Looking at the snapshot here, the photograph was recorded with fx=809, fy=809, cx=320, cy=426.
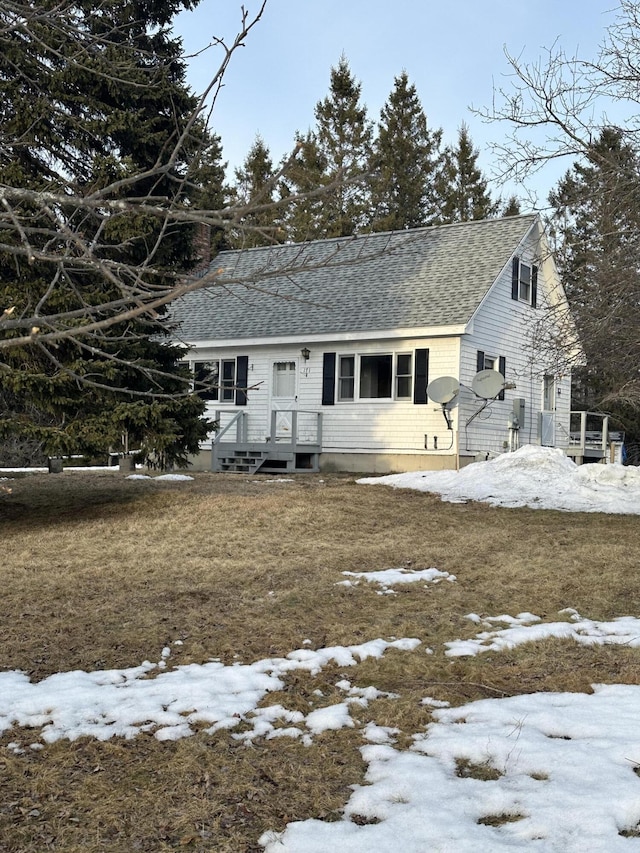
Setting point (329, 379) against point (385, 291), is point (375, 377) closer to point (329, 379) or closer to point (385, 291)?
point (329, 379)

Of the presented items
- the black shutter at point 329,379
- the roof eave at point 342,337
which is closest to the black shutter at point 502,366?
the roof eave at point 342,337

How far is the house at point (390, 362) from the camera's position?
17875 mm

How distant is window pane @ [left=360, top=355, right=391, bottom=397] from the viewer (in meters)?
18.7

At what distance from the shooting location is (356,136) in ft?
124

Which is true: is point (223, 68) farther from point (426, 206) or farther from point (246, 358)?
point (426, 206)

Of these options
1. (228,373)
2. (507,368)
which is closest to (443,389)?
(507,368)

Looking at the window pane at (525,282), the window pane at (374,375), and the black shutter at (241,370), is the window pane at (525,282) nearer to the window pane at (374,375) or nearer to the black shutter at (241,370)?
the window pane at (374,375)

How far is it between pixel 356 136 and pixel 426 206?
183 inches

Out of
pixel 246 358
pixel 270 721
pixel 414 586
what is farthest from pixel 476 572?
pixel 246 358

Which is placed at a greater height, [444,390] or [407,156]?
[407,156]

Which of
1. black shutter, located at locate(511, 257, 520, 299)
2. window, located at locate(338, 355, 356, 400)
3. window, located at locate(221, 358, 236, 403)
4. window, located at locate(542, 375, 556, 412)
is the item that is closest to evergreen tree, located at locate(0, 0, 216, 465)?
window, located at locate(338, 355, 356, 400)

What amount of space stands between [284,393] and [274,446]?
6.59ft

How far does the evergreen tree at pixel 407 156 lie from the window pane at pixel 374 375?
65.7 feet

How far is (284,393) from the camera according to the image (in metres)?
20.0
